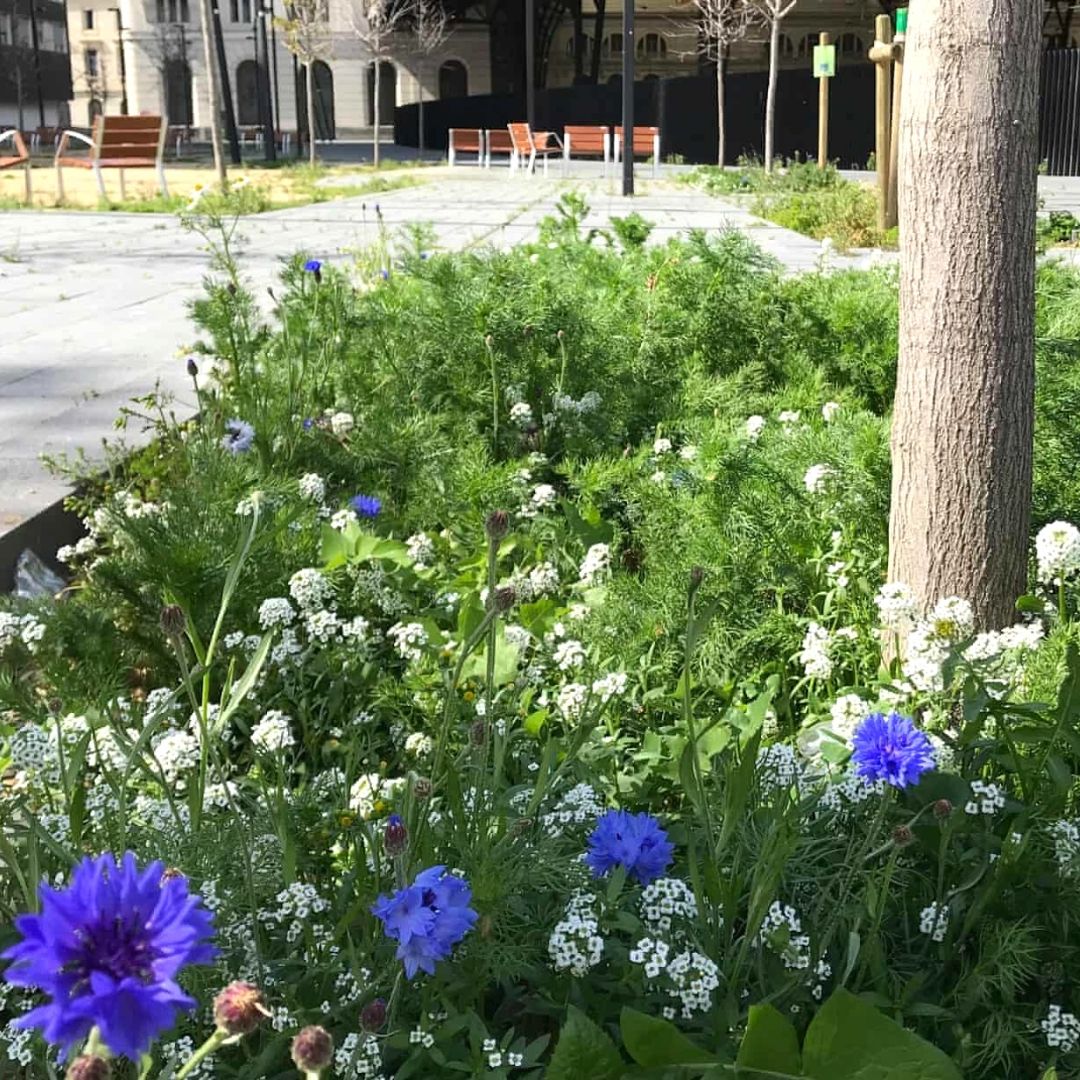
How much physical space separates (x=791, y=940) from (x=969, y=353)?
1.25 meters

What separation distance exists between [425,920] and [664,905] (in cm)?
39

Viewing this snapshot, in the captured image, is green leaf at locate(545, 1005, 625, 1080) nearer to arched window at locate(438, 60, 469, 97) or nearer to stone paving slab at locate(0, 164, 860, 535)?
stone paving slab at locate(0, 164, 860, 535)

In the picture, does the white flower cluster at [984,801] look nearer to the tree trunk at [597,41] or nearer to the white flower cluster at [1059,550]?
the white flower cluster at [1059,550]

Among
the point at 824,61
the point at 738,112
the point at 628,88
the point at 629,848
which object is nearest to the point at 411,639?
the point at 629,848

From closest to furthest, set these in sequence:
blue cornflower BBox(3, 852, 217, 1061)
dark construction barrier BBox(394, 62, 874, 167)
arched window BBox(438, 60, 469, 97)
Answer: blue cornflower BBox(3, 852, 217, 1061)
dark construction barrier BBox(394, 62, 874, 167)
arched window BBox(438, 60, 469, 97)

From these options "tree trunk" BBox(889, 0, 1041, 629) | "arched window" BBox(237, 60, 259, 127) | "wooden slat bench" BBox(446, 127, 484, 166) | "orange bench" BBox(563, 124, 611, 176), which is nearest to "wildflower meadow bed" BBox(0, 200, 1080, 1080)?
"tree trunk" BBox(889, 0, 1041, 629)

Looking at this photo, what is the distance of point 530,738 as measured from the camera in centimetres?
214

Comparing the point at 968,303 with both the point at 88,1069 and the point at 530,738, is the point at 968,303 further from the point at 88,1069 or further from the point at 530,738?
the point at 88,1069

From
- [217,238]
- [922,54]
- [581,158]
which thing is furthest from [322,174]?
[922,54]

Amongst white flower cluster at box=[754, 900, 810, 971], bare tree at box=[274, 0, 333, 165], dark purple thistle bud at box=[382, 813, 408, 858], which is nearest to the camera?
dark purple thistle bud at box=[382, 813, 408, 858]

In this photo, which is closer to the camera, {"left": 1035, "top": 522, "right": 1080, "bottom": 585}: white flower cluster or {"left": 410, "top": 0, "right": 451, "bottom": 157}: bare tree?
{"left": 1035, "top": 522, "right": 1080, "bottom": 585}: white flower cluster

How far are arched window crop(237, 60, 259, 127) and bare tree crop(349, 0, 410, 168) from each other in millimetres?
10702

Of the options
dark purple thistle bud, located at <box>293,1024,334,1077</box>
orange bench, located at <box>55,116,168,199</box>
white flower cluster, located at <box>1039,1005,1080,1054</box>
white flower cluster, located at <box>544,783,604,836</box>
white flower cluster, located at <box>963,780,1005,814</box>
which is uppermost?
orange bench, located at <box>55,116,168,199</box>

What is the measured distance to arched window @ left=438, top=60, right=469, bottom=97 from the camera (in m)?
59.2
